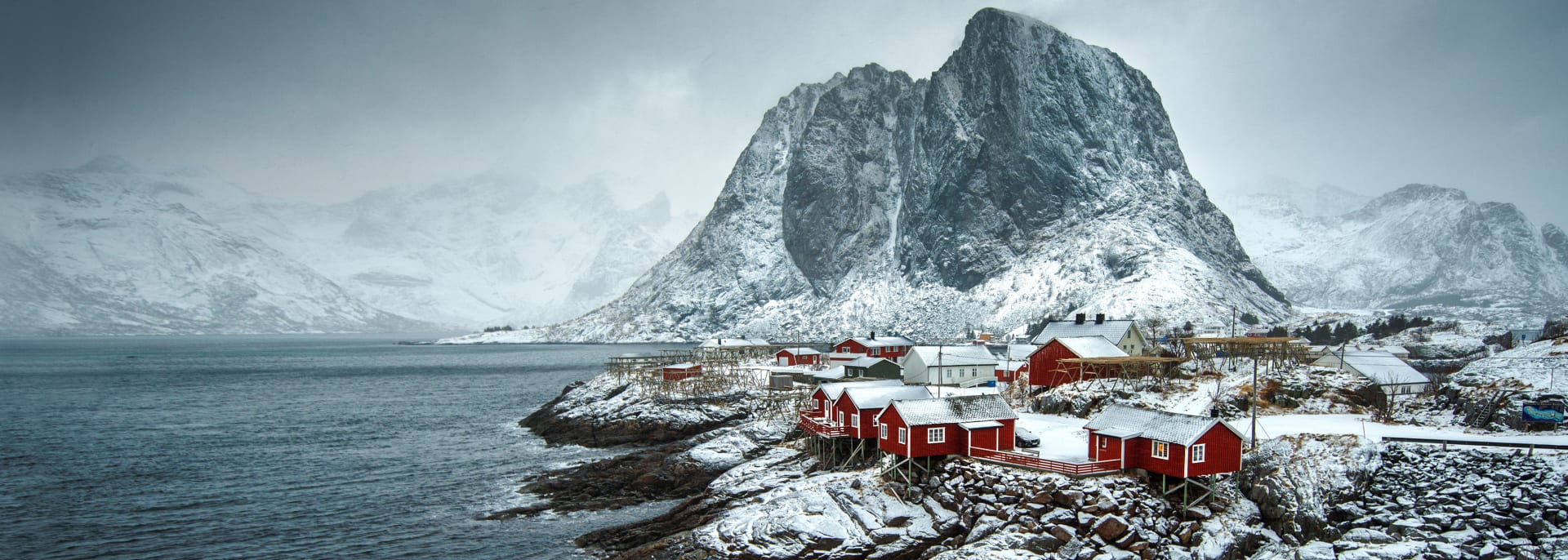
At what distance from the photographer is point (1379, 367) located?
5284 cm

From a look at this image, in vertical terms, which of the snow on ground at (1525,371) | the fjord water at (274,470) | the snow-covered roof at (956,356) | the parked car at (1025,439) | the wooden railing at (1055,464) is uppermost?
the snow on ground at (1525,371)

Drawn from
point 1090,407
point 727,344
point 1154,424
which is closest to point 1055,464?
point 1154,424

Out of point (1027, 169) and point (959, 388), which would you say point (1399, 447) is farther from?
point (1027, 169)

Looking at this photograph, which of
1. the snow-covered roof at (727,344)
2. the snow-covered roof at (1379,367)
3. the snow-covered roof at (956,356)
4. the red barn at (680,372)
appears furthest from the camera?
the snow-covered roof at (727,344)

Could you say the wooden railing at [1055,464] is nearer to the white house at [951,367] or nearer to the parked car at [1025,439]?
the parked car at [1025,439]

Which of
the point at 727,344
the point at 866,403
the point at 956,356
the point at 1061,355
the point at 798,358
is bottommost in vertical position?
the point at 798,358

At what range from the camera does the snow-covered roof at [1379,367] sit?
51.4 m

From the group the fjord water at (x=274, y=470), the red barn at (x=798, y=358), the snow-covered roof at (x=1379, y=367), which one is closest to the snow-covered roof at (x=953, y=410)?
the fjord water at (x=274, y=470)

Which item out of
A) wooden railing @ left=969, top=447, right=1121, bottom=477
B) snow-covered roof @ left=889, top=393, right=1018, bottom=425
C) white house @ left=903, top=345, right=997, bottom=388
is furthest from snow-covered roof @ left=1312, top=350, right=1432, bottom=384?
snow-covered roof @ left=889, top=393, right=1018, bottom=425

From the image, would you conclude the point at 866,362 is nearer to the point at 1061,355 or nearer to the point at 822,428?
the point at 1061,355

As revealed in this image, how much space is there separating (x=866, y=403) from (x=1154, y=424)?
14.4 metres

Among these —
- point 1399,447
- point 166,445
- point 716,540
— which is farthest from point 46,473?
point 1399,447

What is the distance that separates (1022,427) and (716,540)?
18.7 meters

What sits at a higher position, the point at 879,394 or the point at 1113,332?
the point at 1113,332
